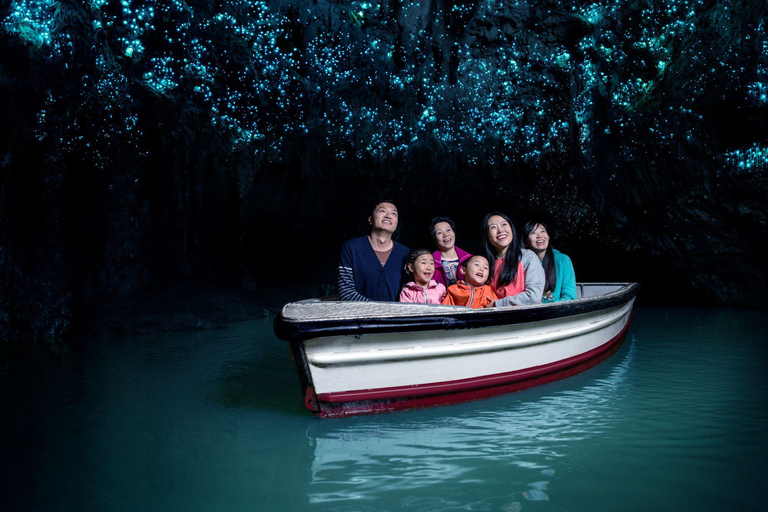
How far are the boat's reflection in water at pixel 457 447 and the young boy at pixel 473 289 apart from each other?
800 millimetres

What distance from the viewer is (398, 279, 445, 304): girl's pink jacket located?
148 inches

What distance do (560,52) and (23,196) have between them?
1258cm

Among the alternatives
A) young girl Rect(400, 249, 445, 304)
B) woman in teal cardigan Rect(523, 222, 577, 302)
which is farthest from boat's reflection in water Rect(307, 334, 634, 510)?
woman in teal cardigan Rect(523, 222, 577, 302)

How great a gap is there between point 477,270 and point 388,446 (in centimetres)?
174

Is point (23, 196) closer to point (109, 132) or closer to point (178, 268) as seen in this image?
point (109, 132)

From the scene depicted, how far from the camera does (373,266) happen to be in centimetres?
396

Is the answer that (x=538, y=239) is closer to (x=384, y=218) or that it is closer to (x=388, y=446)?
(x=384, y=218)

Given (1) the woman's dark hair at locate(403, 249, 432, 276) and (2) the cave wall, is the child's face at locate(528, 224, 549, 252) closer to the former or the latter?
(1) the woman's dark hair at locate(403, 249, 432, 276)

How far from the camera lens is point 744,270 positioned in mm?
10219

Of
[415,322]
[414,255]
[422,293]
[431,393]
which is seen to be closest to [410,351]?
[415,322]

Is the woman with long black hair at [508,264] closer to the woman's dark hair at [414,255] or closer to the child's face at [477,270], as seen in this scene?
the child's face at [477,270]

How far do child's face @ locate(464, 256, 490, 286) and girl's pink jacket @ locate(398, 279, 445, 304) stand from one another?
0.27 m

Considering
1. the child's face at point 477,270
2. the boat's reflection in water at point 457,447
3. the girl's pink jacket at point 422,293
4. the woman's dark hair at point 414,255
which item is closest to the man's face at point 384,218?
the woman's dark hair at point 414,255

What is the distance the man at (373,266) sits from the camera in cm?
392
